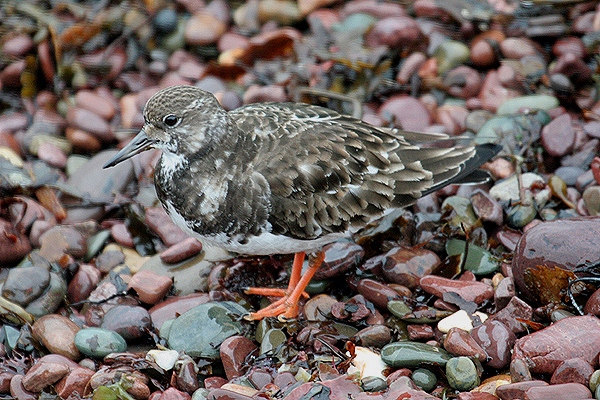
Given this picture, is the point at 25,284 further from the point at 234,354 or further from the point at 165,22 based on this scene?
the point at 165,22

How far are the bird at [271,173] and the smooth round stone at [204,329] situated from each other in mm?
175

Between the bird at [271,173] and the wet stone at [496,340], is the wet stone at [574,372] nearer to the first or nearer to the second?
the wet stone at [496,340]

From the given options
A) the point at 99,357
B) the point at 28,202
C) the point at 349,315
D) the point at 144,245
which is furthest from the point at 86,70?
the point at 349,315

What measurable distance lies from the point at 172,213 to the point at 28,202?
1.64m

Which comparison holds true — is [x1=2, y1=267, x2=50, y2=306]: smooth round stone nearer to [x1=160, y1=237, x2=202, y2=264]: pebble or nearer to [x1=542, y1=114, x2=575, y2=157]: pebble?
[x1=160, y1=237, x2=202, y2=264]: pebble

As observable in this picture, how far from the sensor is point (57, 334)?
12.6ft

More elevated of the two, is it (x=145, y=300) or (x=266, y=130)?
(x=266, y=130)

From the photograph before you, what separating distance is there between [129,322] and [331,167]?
→ 160 cm

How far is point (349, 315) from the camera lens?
386 centimetres

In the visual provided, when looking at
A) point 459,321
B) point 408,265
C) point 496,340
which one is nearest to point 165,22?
point 408,265

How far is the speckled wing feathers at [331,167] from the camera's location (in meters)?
3.66

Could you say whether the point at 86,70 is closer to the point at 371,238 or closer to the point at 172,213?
the point at 172,213

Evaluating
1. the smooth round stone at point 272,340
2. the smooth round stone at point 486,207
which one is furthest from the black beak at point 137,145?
the smooth round stone at point 486,207

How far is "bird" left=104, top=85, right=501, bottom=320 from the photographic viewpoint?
358 cm
